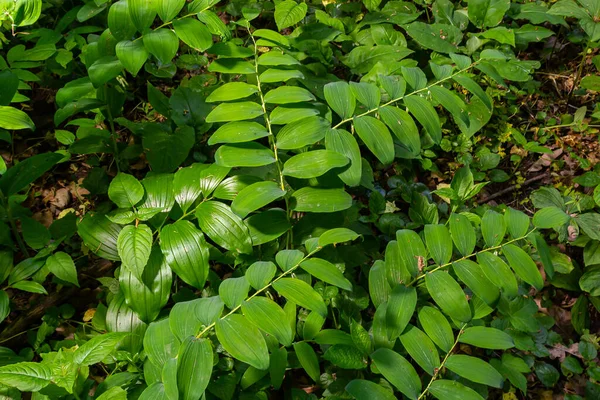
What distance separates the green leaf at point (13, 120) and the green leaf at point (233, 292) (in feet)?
3.24

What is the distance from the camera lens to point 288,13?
290 cm

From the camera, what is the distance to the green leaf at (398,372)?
62.7 inches

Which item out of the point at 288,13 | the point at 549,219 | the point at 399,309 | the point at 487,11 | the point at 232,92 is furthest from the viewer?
the point at 487,11

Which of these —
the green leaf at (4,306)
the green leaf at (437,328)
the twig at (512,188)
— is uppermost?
the green leaf at (437,328)

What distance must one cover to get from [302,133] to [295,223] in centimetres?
46

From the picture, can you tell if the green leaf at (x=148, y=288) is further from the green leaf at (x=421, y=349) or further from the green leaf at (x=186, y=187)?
the green leaf at (x=421, y=349)

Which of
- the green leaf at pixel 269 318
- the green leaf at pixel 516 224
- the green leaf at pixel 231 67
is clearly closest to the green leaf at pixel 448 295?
the green leaf at pixel 516 224

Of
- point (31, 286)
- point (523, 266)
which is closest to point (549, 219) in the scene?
point (523, 266)

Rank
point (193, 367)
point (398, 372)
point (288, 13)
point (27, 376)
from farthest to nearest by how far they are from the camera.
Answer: point (288, 13), point (398, 372), point (27, 376), point (193, 367)

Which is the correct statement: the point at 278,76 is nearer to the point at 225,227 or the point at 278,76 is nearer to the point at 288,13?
the point at 225,227

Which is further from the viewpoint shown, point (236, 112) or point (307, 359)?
point (236, 112)

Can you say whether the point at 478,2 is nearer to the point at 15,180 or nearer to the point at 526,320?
the point at 526,320

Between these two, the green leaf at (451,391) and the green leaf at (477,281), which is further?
the green leaf at (477,281)

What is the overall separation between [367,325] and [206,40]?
141cm
